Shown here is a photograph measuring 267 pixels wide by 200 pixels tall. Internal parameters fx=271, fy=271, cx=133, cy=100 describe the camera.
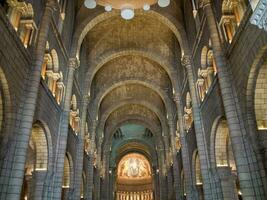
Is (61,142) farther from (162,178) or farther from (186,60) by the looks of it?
(162,178)

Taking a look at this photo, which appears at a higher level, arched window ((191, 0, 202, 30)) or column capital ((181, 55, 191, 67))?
arched window ((191, 0, 202, 30))

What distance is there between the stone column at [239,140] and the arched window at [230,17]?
26.1 inches

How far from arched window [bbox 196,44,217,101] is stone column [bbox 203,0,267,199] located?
246 centimetres

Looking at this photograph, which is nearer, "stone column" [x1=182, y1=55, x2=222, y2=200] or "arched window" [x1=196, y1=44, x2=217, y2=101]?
"stone column" [x1=182, y1=55, x2=222, y2=200]

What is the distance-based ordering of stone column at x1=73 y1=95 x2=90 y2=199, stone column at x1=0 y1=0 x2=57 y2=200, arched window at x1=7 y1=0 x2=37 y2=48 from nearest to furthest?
stone column at x1=0 y1=0 x2=57 y2=200
arched window at x1=7 y1=0 x2=37 y2=48
stone column at x1=73 y1=95 x2=90 y2=199

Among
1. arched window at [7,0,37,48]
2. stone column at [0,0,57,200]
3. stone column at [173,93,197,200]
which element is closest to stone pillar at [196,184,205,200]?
stone column at [173,93,197,200]

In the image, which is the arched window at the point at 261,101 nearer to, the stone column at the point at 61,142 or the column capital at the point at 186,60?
the column capital at the point at 186,60

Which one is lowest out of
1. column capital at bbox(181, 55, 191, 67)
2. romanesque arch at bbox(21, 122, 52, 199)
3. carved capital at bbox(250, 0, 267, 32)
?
romanesque arch at bbox(21, 122, 52, 199)

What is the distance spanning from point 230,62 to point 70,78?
10.9 m

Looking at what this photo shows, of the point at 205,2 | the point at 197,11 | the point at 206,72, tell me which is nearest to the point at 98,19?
the point at 197,11

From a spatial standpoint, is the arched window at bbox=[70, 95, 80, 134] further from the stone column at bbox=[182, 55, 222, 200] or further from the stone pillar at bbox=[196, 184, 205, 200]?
the stone pillar at bbox=[196, 184, 205, 200]

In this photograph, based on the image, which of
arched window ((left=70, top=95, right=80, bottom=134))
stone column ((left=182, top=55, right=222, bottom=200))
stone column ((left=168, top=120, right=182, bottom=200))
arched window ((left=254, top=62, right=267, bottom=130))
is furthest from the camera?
stone column ((left=168, top=120, right=182, bottom=200))

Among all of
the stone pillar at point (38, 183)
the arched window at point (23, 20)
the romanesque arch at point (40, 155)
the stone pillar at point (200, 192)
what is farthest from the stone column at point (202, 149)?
the arched window at point (23, 20)

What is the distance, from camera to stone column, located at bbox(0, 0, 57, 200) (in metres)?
9.92
